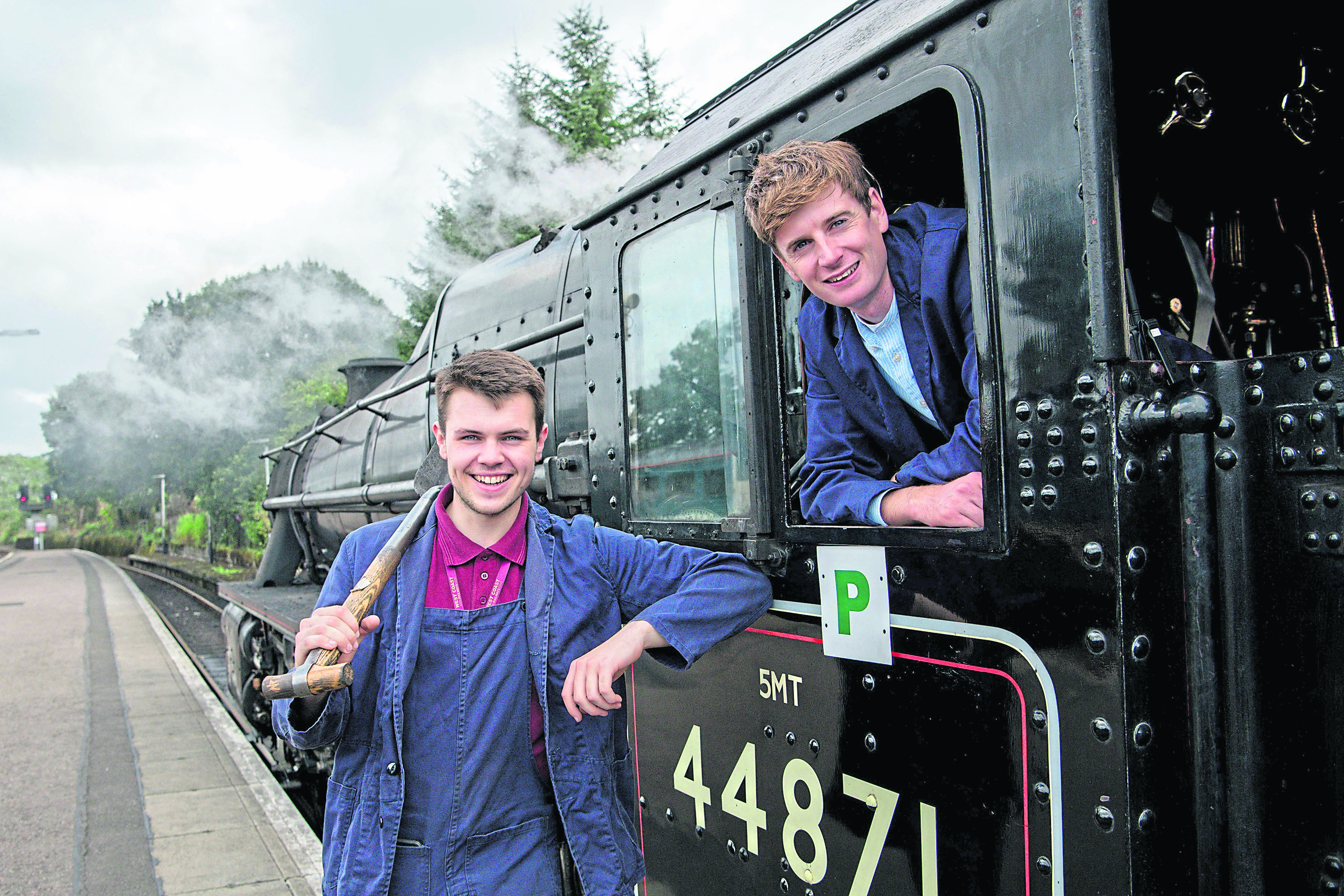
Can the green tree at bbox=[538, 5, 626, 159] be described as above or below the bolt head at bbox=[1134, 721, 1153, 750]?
above

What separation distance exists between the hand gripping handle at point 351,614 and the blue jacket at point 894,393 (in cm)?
82

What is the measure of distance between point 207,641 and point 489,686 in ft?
41.4

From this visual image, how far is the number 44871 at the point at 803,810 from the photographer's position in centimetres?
158

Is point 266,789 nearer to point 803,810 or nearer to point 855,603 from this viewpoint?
point 803,810

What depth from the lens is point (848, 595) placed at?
1.71 m

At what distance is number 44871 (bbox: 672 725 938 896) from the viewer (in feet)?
5.18

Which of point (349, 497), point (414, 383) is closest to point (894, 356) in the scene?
point (414, 383)

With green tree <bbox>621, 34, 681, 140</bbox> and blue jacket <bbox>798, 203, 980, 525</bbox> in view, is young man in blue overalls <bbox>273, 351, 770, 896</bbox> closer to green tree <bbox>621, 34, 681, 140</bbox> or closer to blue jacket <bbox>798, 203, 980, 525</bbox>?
blue jacket <bbox>798, 203, 980, 525</bbox>

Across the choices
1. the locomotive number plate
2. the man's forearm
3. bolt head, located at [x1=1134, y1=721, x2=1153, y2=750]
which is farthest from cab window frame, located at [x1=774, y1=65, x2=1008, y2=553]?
the man's forearm

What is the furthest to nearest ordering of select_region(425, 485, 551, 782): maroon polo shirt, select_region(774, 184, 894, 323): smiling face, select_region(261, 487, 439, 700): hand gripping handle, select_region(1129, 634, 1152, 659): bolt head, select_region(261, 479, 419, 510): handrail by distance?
select_region(261, 479, 419, 510): handrail
select_region(425, 485, 551, 782): maroon polo shirt
select_region(774, 184, 894, 323): smiling face
select_region(261, 487, 439, 700): hand gripping handle
select_region(1129, 634, 1152, 659): bolt head

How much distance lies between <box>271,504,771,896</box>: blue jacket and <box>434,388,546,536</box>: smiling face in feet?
0.38

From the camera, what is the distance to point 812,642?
1.82 m

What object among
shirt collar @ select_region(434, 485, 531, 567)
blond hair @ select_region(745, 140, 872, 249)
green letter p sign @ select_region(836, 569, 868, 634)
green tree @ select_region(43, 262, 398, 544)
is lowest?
green letter p sign @ select_region(836, 569, 868, 634)

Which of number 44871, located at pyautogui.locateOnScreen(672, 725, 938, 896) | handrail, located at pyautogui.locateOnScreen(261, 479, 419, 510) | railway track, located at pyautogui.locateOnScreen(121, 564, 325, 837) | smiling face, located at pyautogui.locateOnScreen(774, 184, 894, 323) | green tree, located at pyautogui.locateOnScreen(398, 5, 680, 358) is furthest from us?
green tree, located at pyautogui.locateOnScreen(398, 5, 680, 358)
